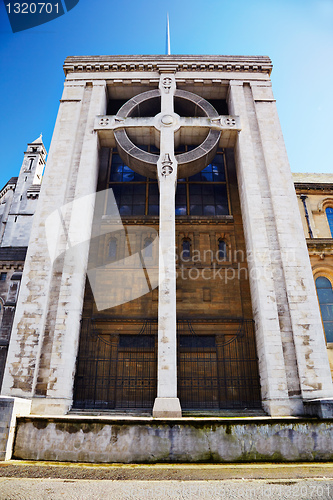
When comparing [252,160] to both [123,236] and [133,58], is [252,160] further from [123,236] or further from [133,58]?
[133,58]

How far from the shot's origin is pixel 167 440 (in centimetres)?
859

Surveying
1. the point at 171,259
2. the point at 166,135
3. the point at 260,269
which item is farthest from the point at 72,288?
the point at 166,135

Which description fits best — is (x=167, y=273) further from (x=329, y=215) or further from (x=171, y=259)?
(x=329, y=215)

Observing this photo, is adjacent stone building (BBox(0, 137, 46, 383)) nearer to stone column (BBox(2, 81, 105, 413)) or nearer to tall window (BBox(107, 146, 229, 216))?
tall window (BBox(107, 146, 229, 216))

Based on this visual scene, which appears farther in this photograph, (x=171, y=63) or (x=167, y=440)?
(x=171, y=63)

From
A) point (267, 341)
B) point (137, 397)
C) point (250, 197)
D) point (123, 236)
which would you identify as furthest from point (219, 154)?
point (137, 397)

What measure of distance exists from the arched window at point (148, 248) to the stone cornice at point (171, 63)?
997 centimetres

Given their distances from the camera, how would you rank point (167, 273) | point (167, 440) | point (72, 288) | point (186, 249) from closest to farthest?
point (167, 440)
point (167, 273)
point (72, 288)
point (186, 249)

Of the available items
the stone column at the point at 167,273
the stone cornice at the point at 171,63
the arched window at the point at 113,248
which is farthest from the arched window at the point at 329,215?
the arched window at the point at 113,248

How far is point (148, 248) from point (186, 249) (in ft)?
6.80

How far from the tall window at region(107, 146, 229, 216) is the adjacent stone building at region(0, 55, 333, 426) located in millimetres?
84

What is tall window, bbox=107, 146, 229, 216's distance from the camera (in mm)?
18828

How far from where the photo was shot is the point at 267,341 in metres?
12.4

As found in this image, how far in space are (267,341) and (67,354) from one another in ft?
25.1
